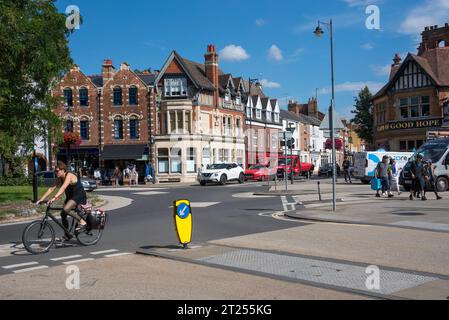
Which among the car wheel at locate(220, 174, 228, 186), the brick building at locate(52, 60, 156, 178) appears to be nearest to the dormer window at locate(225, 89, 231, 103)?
the brick building at locate(52, 60, 156, 178)

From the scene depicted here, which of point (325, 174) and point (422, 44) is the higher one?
point (422, 44)

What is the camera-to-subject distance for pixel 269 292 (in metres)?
6.12

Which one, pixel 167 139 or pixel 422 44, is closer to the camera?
pixel 167 139

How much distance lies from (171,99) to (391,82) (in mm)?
20480

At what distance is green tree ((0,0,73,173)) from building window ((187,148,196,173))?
28.2 meters

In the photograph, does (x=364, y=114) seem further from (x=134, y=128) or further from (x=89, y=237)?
(x=89, y=237)

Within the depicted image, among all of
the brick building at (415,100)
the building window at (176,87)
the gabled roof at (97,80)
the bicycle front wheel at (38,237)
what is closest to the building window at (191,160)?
the building window at (176,87)

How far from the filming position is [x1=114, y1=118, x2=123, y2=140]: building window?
48188 mm

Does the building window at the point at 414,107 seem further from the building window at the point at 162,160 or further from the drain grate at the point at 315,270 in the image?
the drain grate at the point at 315,270

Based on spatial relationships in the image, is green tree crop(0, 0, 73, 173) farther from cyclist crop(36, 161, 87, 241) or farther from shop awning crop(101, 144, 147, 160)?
shop awning crop(101, 144, 147, 160)

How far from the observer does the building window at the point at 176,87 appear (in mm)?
47906
